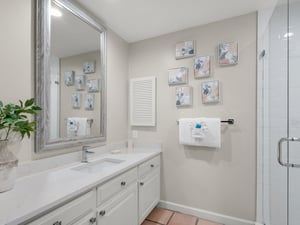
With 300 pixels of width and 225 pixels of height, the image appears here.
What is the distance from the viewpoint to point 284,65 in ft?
4.83

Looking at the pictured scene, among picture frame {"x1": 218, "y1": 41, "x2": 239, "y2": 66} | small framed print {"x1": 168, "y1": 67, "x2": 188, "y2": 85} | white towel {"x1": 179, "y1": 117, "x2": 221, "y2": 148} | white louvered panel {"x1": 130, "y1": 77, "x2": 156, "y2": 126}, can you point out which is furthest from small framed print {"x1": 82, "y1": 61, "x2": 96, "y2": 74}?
picture frame {"x1": 218, "y1": 41, "x2": 239, "y2": 66}

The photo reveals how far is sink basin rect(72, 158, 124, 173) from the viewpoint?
1514mm

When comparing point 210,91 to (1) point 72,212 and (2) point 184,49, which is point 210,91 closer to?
(2) point 184,49

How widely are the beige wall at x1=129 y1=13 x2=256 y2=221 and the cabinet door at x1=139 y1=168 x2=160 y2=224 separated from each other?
6.3 inches

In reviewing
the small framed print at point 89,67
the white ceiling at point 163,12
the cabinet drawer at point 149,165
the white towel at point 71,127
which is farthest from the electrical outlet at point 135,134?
the white ceiling at point 163,12

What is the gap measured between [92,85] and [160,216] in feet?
5.96

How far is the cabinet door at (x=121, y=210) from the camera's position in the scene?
121 cm

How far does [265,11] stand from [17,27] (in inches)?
91.7

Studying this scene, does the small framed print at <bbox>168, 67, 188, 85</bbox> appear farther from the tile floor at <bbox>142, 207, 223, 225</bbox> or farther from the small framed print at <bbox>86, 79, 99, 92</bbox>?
the tile floor at <bbox>142, 207, 223, 225</bbox>

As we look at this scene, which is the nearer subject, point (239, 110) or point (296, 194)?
point (296, 194)

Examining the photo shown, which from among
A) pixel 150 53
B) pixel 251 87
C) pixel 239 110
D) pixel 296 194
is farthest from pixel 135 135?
pixel 296 194

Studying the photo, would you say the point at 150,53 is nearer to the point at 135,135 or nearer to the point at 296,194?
the point at 135,135

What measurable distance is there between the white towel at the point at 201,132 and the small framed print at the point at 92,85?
1109 millimetres

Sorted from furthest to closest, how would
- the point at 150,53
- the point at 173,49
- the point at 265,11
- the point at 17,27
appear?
the point at 150,53, the point at 173,49, the point at 265,11, the point at 17,27
